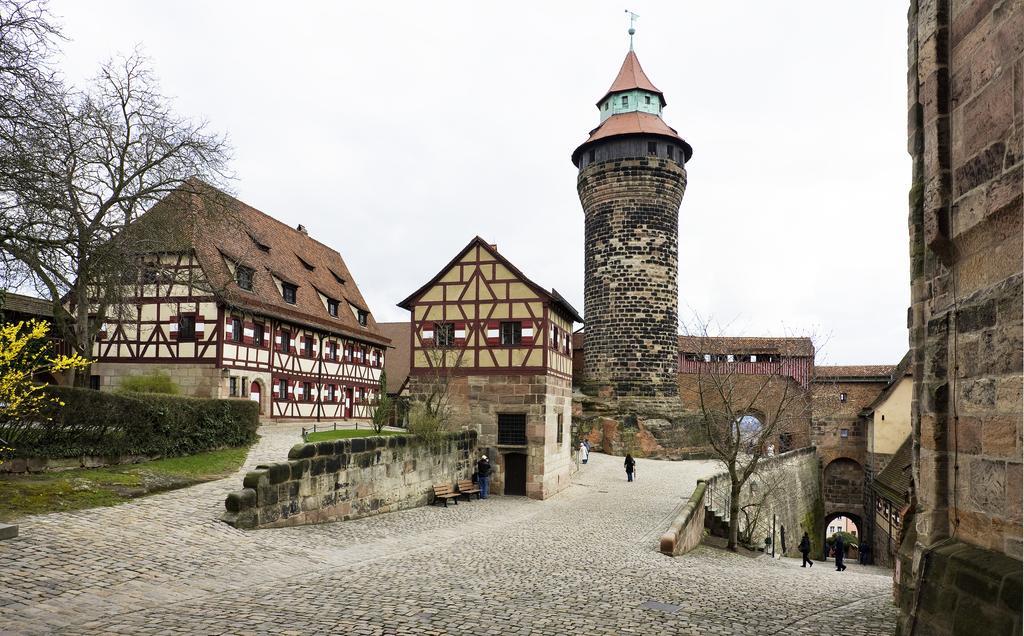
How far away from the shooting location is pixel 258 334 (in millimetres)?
24938

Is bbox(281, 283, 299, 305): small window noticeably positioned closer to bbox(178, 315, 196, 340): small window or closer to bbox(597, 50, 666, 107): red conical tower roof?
bbox(178, 315, 196, 340): small window

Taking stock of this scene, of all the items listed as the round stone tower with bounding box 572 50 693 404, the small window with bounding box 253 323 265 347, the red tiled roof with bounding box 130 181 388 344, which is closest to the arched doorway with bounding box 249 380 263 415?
the small window with bounding box 253 323 265 347

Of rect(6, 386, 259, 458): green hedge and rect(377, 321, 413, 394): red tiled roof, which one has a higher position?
rect(377, 321, 413, 394): red tiled roof

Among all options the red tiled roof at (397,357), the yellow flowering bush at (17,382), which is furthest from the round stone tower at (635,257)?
the yellow flowering bush at (17,382)

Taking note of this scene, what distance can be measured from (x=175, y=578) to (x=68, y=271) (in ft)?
24.8

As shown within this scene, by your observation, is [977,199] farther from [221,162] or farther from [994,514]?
[221,162]

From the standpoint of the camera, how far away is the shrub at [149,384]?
20.8 metres

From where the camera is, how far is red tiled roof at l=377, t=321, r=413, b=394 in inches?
1594

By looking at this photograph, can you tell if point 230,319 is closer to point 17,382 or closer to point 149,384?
point 149,384

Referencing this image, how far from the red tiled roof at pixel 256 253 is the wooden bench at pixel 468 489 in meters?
8.53

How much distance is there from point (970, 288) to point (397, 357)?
130ft

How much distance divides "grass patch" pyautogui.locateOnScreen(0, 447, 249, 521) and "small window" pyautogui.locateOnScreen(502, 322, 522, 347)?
9037 millimetres

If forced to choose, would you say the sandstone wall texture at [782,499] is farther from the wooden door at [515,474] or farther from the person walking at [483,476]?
the person walking at [483,476]

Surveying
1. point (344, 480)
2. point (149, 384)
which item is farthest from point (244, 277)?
point (344, 480)
